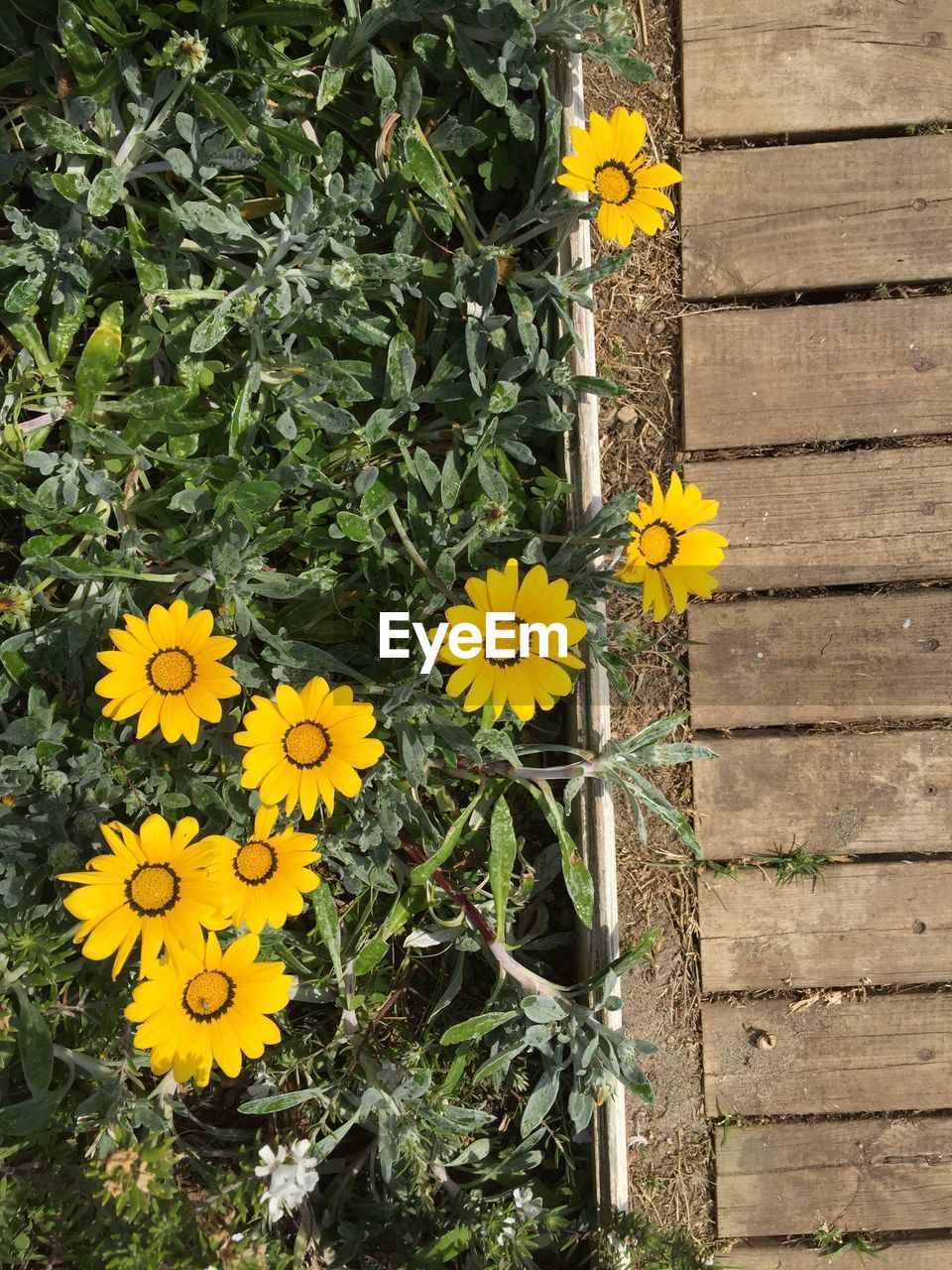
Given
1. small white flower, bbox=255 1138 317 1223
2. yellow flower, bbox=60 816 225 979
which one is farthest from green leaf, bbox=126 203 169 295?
small white flower, bbox=255 1138 317 1223

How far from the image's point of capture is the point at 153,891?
172cm

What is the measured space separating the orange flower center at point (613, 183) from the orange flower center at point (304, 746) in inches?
46.5

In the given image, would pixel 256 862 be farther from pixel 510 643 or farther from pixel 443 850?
pixel 510 643

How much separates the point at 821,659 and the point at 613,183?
1232 millimetres

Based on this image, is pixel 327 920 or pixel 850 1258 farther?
pixel 850 1258

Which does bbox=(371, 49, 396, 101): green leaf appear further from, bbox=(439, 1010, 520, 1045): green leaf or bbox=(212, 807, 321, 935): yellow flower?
bbox=(439, 1010, 520, 1045): green leaf

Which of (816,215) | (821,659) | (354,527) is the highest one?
(816,215)

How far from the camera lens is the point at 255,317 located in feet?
6.29

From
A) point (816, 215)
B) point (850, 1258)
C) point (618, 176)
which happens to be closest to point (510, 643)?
point (618, 176)

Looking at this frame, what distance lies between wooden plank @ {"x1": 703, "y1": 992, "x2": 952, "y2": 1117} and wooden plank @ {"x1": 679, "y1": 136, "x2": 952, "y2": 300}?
182cm

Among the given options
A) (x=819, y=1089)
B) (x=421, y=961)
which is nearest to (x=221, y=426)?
(x=421, y=961)

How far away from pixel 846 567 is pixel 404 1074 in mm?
1599

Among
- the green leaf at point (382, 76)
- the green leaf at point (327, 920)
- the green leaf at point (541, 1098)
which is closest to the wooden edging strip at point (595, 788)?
the green leaf at point (541, 1098)

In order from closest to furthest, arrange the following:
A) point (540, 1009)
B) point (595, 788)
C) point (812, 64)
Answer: point (540, 1009) → point (595, 788) → point (812, 64)
